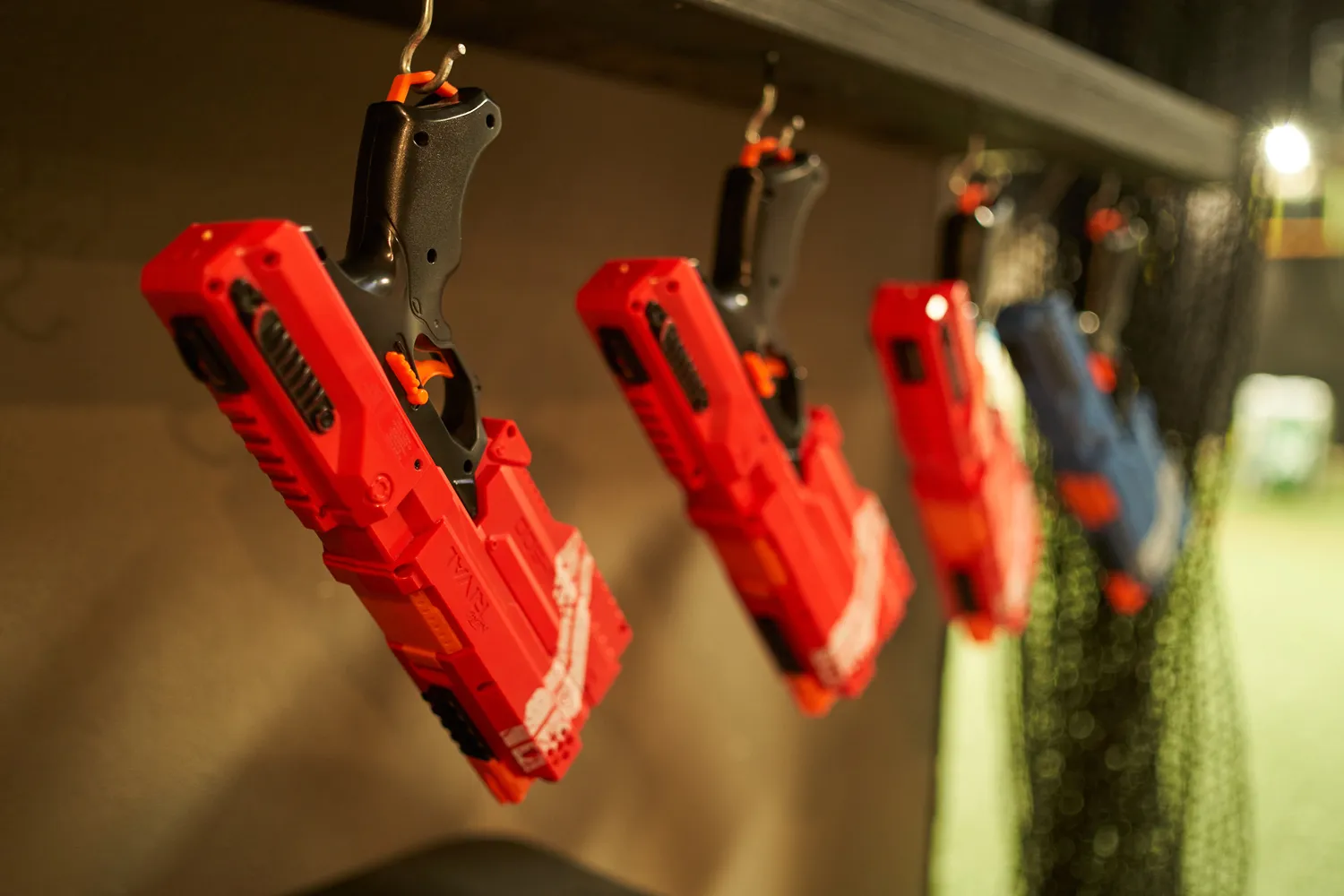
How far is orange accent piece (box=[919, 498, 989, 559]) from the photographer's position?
1.04 m

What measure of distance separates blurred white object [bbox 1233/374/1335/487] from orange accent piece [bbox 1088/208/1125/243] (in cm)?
444

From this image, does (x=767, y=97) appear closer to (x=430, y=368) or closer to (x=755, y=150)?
(x=755, y=150)

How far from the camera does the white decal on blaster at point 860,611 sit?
0.92 metres

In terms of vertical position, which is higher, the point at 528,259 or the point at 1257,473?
the point at 528,259

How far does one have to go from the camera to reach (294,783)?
0.91 meters

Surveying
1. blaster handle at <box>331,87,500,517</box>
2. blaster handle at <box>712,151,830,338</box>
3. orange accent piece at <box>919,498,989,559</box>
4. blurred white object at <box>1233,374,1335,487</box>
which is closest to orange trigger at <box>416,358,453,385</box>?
blaster handle at <box>331,87,500,517</box>

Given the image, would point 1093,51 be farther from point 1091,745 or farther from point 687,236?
point 1091,745

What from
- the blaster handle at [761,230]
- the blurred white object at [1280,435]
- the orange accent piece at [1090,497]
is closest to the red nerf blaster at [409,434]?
the blaster handle at [761,230]

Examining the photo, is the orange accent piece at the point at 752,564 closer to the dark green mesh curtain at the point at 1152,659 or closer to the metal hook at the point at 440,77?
the metal hook at the point at 440,77

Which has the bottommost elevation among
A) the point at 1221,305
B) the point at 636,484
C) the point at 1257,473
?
the point at 1257,473

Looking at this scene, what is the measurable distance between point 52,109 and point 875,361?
1016 millimetres

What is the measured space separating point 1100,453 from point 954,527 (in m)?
0.20

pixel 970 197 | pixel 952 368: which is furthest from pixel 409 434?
pixel 970 197

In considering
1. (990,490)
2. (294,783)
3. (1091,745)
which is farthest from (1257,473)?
(294,783)
